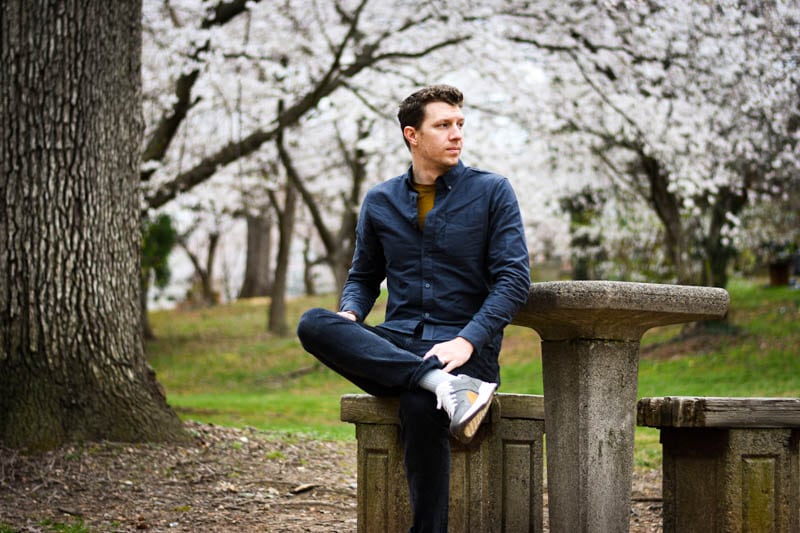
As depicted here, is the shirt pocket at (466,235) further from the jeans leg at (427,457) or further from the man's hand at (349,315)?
the jeans leg at (427,457)

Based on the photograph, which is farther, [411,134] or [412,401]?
[411,134]

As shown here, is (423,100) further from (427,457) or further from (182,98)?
(182,98)

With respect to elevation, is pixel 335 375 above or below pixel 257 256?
below

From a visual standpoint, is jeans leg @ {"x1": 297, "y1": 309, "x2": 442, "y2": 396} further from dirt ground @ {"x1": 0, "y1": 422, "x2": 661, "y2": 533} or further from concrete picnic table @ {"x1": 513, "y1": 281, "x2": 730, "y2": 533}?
dirt ground @ {"x1": 0, "y1": 422, "x2": 661, "y2": 533}

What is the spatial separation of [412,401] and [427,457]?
8.9 inches

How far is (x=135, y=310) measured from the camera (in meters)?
6.27

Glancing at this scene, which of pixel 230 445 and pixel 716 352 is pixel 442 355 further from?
pixel 716 352

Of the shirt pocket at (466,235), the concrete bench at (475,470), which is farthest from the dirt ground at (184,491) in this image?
the shirt pocket at (466,235)

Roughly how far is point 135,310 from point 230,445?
116cm

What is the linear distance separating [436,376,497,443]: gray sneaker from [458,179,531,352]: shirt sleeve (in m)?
0.22

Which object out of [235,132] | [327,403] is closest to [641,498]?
[327,403]

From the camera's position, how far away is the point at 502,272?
3.68 m

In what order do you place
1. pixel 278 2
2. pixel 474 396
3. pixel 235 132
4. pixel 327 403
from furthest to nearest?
1. pixel 235 132
2. pixel 278 2
3. pixel 327 403
4. pixel 474 396

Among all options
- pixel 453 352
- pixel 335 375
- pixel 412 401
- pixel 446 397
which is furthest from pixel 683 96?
pixel 446 397
